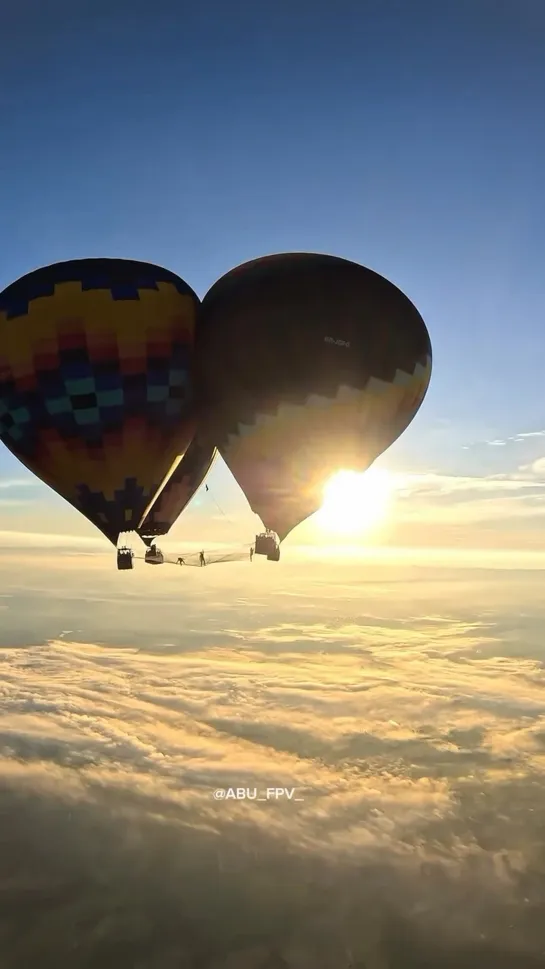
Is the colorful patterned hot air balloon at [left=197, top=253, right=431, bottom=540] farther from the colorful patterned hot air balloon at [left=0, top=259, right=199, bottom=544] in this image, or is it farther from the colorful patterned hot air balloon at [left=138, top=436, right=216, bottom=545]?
the colorful patterned hot air balloon at [left=138, top=436, right=216, bottom=545]

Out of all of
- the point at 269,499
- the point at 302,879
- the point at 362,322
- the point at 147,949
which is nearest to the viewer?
the point at 362,322

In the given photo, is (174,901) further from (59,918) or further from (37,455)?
(37,455)

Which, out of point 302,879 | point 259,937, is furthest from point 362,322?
point 302,879

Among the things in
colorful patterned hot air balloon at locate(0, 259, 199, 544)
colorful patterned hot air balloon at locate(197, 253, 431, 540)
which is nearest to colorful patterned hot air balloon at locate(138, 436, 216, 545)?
colorful patterned hot air balloon at locate(0, 259, 199, 544)

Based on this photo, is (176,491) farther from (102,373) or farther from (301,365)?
(301,365)

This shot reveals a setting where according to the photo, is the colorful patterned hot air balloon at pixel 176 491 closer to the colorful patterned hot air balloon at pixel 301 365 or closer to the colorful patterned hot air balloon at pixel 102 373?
the colorful patterned hot air balloon at pixel 102 373

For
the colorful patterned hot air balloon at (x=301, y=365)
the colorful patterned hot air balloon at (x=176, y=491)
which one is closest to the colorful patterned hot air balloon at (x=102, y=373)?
the colorful patterned hot air balloon at (x=301, y=365)

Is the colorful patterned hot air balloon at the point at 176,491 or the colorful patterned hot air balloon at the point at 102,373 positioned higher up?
the colorful patterned hot air balloon at the point at 102,373
